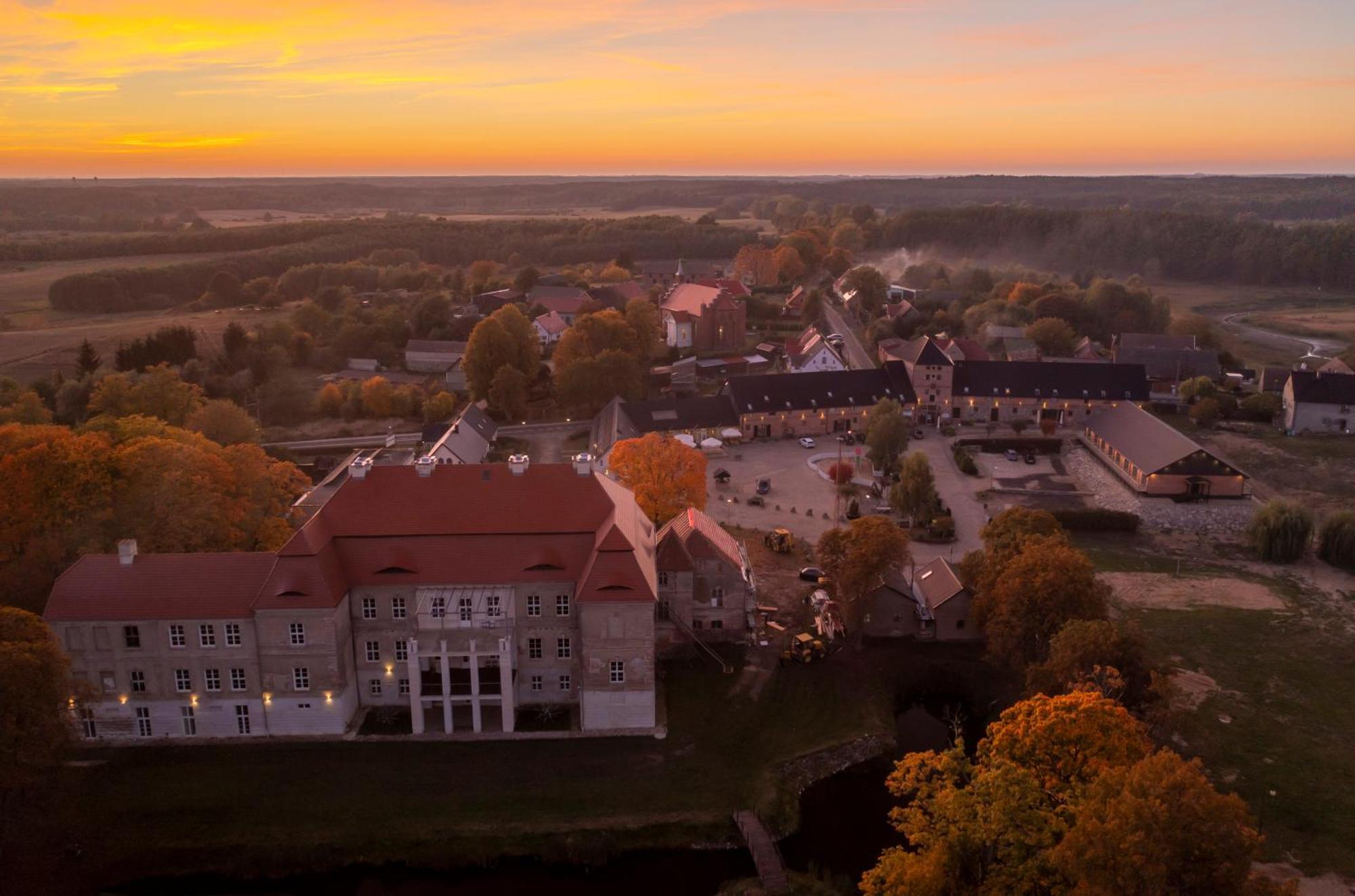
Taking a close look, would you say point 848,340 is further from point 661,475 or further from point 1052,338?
point 661,475

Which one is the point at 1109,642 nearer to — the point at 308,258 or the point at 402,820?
the point at 402,820

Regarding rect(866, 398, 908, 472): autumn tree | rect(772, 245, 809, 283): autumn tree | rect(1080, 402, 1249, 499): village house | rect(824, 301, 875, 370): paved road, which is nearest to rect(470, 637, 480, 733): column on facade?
rect(866, 398, 908, 472): autumn tree

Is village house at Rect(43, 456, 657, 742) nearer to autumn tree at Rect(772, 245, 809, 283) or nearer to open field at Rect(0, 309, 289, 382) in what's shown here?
open field at Rect(0, 309, 289, 382)

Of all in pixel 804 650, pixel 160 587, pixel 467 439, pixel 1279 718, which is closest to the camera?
pixel 160 587

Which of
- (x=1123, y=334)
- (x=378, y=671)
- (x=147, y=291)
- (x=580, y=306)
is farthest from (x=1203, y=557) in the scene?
(x=147, y=291)

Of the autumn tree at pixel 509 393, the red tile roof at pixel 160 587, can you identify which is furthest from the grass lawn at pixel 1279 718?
the autumn tree at pixel 509 393

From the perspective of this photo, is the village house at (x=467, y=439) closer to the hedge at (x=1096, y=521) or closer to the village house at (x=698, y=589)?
the village house at (x=698, y=589)

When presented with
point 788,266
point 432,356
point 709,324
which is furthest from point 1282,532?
point 788,266
